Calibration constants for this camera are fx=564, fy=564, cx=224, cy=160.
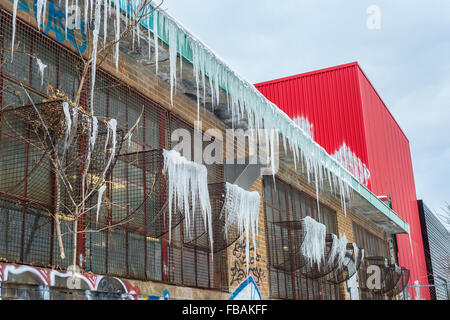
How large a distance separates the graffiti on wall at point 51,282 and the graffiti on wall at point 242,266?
2.73 meters

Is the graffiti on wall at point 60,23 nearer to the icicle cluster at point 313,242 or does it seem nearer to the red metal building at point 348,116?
the icicle cluster at point 313,242

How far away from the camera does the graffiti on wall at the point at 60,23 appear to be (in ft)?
17.7

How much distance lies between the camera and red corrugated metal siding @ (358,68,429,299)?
18234 mm

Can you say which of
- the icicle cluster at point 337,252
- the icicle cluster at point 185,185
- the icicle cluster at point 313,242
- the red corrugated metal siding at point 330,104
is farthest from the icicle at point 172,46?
the red corrugated metal siding at point 330,104

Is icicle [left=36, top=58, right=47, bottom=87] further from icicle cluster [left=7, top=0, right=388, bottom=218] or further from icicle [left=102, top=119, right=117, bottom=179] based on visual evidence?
icicle [left=102, top=119, right=117, bottom=179]

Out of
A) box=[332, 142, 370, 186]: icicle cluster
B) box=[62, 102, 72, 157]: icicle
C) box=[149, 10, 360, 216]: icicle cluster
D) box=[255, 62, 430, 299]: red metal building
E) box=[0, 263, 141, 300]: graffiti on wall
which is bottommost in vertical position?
box=[0, 263, 141, 300]: graffiti on wall

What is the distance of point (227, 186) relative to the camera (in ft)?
23.6

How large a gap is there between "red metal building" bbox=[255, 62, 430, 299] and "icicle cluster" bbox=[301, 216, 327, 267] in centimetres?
692

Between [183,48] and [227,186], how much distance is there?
1806 mm

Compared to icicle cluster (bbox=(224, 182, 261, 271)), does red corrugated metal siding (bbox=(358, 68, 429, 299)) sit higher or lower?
higher

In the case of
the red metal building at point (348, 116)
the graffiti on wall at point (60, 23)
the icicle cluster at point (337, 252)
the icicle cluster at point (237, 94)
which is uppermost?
the red metal building at point (348, 116)

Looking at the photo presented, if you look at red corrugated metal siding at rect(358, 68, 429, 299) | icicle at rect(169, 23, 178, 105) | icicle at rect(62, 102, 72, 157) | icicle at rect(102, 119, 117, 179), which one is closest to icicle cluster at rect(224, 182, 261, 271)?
icicle at rect(169, 23, 178, 105)

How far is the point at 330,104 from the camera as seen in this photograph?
18.1 metres
